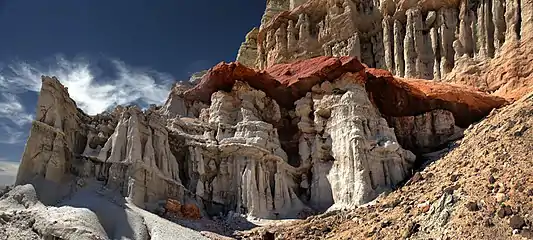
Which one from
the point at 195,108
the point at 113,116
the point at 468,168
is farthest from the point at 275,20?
the point at 468,168

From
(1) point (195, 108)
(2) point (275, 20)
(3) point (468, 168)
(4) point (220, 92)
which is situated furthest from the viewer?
(2) point (275, 20)

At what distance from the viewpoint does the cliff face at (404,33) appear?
47.9m

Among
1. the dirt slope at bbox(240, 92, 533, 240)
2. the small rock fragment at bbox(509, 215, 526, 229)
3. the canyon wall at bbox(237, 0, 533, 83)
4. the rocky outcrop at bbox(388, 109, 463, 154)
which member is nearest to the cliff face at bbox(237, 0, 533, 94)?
the canyon wall at bbox(237, 0, 533, 83)

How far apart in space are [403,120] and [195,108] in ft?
54.2

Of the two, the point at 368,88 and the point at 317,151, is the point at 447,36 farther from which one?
the point at 317,151

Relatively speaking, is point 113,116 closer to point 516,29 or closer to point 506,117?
point 506,117

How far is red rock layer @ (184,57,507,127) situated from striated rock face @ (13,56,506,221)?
0.08 m

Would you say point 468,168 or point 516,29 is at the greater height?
point 516,29

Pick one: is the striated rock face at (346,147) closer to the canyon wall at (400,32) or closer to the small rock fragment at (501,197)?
the small rock fragment at (501,197)

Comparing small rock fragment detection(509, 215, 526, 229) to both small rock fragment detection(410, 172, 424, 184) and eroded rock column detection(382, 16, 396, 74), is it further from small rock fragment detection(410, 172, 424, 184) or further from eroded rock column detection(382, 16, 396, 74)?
eroded rock column detection(382, 16, 396, 74)

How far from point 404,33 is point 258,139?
25935 mm

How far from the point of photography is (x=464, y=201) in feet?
77.5

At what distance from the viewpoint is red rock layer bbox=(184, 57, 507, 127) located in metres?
42.2

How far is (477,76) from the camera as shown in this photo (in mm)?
47688
